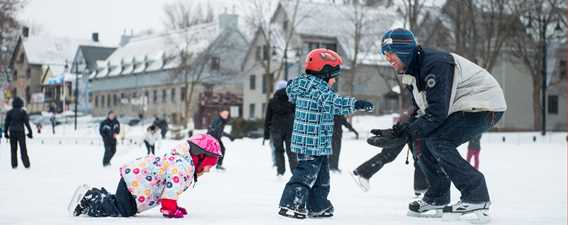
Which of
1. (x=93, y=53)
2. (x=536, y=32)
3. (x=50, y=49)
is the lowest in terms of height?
(x=536, y=32)

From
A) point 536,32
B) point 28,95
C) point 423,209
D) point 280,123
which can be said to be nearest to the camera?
point 423,209

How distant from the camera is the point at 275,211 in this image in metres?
7.18

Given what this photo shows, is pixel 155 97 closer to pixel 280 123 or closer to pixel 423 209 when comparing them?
pixel 280 123

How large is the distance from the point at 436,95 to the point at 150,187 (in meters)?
2.42

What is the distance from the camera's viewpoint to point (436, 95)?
6.01 meters

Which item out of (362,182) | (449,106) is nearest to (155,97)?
(362,182)

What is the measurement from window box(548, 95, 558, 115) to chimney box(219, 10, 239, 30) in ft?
85.8

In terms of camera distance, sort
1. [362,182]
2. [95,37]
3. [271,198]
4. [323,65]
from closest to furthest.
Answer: [323,65]
[271,198]
[362,182]
[95,37]

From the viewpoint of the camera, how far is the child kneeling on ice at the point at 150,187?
6227 mm

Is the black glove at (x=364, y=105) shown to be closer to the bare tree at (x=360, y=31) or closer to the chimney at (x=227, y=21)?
the bare tree at (x=360, y=31)

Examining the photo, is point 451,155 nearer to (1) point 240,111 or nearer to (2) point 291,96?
(2) point 291,96

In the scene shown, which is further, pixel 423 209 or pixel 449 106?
pixel 423 209

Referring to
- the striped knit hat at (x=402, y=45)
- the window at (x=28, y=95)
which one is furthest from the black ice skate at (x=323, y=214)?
the window at (x=28, y=95)

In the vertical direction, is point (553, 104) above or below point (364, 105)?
above
